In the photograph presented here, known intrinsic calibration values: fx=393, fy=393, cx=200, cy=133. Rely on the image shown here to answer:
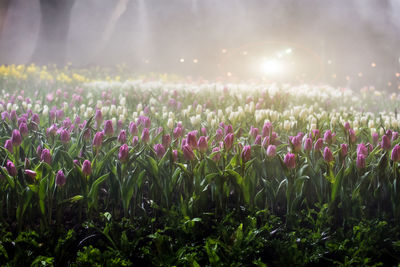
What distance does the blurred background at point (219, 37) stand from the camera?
11.7 meters

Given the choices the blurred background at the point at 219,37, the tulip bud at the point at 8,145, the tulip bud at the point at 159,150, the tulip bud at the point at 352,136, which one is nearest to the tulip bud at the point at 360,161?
the tulip bud at the point at 352,136

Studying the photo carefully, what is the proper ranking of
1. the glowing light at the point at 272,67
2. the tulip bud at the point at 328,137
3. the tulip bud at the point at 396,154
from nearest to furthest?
1. the tulip bud at the point at 396,154
2. the tulip bud at the point at 328,137
3. the glowing light at the point at 272,67

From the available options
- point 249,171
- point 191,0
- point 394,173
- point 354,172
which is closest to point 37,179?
point 249,171

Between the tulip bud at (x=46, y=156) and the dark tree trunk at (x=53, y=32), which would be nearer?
the tulip bud at (x=46, y=156)

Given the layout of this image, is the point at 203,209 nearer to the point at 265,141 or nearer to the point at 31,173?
the point at 265,141

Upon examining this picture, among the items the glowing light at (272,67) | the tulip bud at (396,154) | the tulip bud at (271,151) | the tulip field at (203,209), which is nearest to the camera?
the tulip field at (203,209)

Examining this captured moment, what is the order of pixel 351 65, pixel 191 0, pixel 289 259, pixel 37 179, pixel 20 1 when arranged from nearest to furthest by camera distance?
1. pixel 289 259
2. pixel 37 179
3. pixel 20 1
4. pixel 351 65
5. pixel 191 0

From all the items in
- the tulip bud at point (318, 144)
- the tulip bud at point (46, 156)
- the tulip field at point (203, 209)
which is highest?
the tulip bud at point (318, 144)

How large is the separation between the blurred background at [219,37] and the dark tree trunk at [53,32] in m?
0.03

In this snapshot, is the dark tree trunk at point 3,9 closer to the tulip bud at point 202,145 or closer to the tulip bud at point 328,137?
the tulip bud at point 202,145

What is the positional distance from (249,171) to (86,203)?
30.9 inches

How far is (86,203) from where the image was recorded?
1857 mm

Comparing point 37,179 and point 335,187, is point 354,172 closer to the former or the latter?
point 335,187

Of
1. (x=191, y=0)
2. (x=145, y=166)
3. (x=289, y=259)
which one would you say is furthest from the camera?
(x=191, y=0)
